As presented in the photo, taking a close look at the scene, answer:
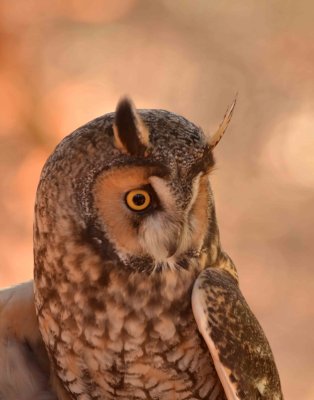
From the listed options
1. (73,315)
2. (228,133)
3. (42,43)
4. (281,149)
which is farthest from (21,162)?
(73,315)

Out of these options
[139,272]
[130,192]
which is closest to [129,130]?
[130,192]

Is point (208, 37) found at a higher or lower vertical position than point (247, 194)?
higher

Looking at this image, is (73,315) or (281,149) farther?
(281,149)

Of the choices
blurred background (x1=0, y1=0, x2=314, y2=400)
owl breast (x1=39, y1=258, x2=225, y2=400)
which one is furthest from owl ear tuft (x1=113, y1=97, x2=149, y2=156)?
blurred background (x1=0, y1=0, x2=314, y2=400)

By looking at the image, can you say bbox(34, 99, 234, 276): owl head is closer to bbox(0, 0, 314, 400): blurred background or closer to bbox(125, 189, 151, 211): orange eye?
bbox(125, 189, 151, 211): orange eye

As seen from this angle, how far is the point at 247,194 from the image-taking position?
14.5 feet

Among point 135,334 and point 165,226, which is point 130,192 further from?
point 135,334

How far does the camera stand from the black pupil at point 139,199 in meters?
1.33

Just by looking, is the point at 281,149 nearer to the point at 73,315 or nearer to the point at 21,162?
the point at 21,162

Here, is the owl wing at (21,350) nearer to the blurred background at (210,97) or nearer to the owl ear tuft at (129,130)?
the owl ear tuft at (129,130)

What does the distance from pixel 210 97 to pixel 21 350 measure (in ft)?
9.94

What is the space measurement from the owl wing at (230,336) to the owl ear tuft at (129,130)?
0.93 feet

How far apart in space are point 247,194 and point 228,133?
1.11 ft

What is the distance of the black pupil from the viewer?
4.36 feet
